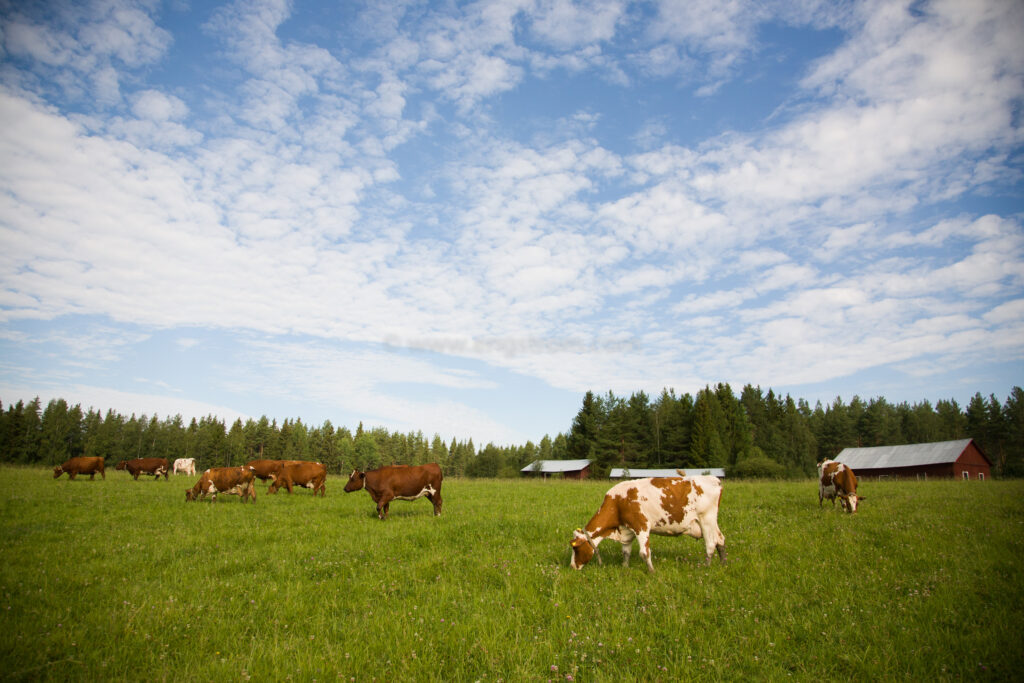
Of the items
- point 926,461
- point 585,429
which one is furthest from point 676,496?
point 585,429

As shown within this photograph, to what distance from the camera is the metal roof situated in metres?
53.5

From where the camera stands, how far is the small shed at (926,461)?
53.0 meters

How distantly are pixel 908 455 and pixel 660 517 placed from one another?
2646 inches

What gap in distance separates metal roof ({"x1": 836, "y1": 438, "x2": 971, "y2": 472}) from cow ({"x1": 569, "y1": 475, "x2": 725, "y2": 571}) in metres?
51.8

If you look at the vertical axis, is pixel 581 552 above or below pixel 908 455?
below

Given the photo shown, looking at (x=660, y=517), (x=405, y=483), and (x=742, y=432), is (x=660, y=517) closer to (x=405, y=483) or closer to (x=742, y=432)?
(x=405, y=483)

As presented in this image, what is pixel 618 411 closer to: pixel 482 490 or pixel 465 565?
pixel 482 490

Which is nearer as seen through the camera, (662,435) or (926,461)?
(926,461)

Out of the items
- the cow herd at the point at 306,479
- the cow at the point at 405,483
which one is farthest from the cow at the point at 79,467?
the cow at the point at 405,483

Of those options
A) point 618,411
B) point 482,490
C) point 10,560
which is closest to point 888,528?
point 482,490

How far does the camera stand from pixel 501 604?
788 centimetres

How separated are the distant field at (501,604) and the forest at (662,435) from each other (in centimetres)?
6325

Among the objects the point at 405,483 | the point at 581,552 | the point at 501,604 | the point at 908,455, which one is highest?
the point at 908,455

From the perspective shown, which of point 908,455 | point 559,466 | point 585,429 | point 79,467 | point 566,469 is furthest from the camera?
point 585,429
